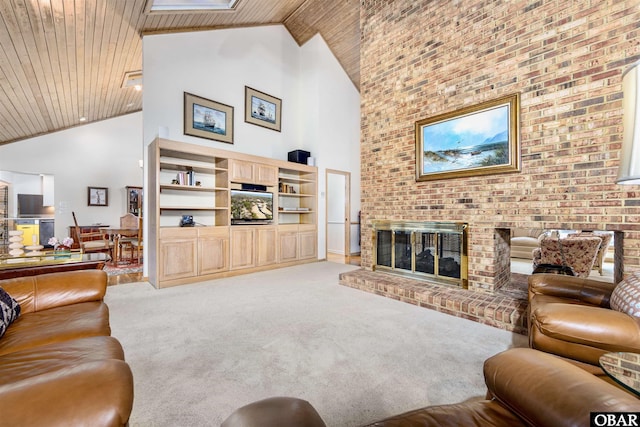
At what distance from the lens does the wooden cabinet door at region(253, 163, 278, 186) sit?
5.01 m

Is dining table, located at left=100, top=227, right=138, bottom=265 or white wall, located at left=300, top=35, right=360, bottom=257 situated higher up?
white wall, located at left=300, top=35, right=360, bottom=257

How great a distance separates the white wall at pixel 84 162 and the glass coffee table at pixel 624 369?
404 inches

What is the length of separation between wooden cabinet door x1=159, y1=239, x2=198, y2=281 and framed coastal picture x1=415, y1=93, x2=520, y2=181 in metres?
3.54

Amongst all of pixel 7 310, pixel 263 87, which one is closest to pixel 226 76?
pixel 263 87

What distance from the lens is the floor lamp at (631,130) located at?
3.85 ft

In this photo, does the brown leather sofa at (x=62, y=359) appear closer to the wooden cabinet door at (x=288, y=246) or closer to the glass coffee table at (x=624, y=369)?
the glass coffee table at (x=624, y=369)

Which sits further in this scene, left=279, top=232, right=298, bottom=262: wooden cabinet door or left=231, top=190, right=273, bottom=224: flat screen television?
left=279, top=232, right=298, bottom=262: wooden cabinet door

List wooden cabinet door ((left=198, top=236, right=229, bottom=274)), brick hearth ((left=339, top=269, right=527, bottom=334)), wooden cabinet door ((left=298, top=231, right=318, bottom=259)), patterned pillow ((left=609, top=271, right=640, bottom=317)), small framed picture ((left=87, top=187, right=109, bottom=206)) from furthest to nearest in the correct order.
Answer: small framed picture ((left=87, top=187, right=109, bottom=206)) < wooden cabinet door ((left=298, top=231, right=318, bottom=259)) < wooden cabinet door ((left=198, top=236, right=229, bottom=274)) < brick hearth ((left=339, top=269, right=527, bottom=334)) < patterned pillow ((left=609, top=271, right=640, bottom=317))

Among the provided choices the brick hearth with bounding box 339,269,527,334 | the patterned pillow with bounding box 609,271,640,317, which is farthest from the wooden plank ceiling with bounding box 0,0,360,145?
the patterned pillow with bounding box 609,271,640,317

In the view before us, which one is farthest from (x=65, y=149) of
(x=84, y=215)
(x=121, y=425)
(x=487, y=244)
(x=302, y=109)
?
(x=487, y=244)

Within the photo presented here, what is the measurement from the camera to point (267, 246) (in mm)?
5117

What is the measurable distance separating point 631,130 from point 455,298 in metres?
2.15

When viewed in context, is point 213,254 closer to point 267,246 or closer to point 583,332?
point 267,246

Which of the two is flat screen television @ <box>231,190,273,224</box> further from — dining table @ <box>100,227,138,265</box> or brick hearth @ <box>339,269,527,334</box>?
dining table @ <box>100,227,138,265</box>
